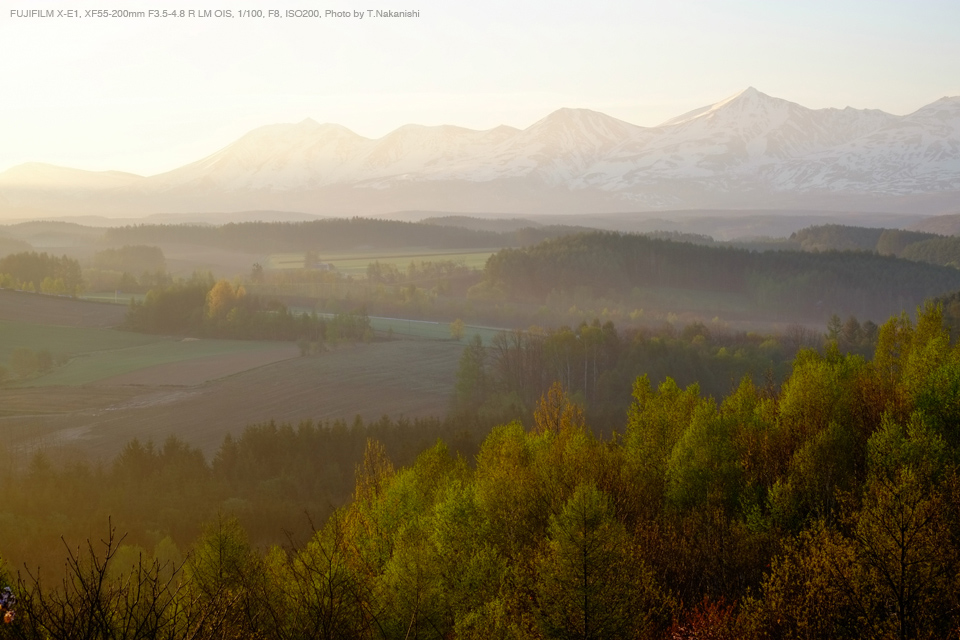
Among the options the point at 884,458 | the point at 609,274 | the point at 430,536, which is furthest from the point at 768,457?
the point at 609,274

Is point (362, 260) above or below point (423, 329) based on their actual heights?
above

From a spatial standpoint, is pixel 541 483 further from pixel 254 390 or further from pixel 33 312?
pixel 33 312

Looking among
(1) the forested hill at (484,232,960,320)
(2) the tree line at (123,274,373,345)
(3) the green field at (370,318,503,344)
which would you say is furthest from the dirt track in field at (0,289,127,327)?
(1) the forested hill at (484,232,960,320)

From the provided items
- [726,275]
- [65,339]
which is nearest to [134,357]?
[65,339]

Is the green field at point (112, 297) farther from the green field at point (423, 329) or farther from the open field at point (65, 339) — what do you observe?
the green field at point (423, 329)

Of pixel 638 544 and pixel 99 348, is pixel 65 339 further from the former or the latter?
pixel 638 544

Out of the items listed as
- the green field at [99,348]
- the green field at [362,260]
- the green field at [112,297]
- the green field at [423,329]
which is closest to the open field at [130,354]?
the green field at [99,348]

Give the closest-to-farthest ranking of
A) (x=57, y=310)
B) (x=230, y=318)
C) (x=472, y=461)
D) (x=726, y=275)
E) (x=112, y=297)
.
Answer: (x=472, y=461), (x=230, y=318), (x=57, y=310), (x=112, y=297), (x=726, y=275)
